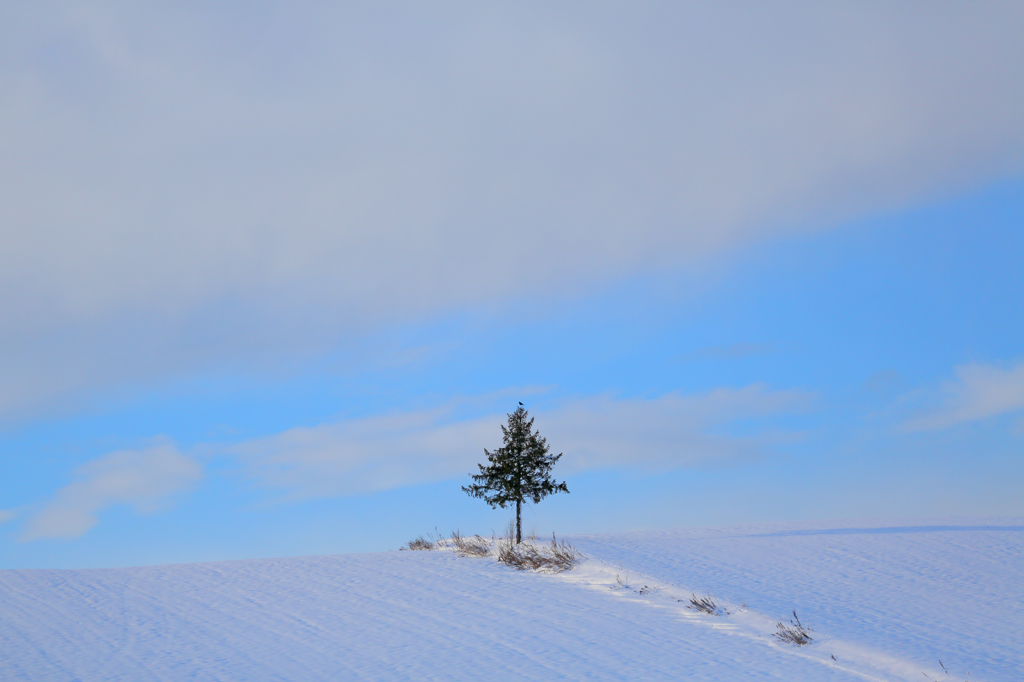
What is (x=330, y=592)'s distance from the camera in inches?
675

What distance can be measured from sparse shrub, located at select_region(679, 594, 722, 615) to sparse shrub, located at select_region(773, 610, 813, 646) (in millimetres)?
1396

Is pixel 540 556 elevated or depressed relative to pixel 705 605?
elevated

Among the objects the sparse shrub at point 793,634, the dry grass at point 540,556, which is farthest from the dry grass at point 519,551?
the sparse shrub at point 793,634

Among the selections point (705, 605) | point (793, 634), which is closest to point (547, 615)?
point (705, 605)

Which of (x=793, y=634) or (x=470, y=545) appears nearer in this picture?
(x=793, y=634)

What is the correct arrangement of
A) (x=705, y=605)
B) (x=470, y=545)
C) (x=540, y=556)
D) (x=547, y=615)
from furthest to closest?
(x=470, y=545), (x=540, y=556), (x=705, y=605), (x=547, y=615)

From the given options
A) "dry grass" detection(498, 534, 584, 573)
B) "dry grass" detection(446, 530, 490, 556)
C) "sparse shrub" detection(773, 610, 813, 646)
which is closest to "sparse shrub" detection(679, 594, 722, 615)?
"sparse shrub" detection(773, 610, 813, 646)

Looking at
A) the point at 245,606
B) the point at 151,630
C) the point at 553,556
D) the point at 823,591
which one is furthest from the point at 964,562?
the point at 151,630

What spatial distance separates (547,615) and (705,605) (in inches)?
128

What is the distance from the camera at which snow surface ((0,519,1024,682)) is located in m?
12.4

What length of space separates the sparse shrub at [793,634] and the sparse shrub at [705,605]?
140 cm

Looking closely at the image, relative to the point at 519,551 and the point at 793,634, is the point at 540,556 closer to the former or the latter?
the point at 519,551

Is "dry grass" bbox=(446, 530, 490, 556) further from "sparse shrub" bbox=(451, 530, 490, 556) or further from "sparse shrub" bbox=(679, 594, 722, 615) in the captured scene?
"sparse shrub" bbox=(679, 594, 722, 615)

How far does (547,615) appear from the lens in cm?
1509
